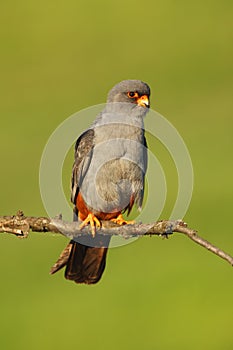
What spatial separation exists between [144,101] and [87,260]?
5.54ft

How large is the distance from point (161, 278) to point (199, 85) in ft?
58.1

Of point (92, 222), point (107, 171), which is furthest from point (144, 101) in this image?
point (92, 222)

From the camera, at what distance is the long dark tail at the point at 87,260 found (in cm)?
1144

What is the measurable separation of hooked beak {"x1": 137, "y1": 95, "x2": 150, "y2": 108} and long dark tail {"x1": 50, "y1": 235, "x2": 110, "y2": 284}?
4.64 ft

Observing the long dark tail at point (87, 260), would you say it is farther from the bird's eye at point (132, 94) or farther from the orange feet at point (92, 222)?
the bird's eye at point (132, 94)

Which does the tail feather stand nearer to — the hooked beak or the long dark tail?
the long dark tail

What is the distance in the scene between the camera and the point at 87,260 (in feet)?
38.4

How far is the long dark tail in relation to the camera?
37.5 ft

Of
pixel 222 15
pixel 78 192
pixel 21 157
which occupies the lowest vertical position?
pixel 78 192

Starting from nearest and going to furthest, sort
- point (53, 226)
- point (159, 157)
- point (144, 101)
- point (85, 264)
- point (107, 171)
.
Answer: point (53, 226) → point (107, 171) → point (85, 264) → point (144, 101) → point (159, 157)

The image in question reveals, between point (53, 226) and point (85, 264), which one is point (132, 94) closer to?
point (85, 264)

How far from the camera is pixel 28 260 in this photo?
22812 millimetres

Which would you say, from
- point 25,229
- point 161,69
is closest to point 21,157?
point 161,69

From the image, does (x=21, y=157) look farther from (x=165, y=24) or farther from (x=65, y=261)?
(x=65, y=261)
